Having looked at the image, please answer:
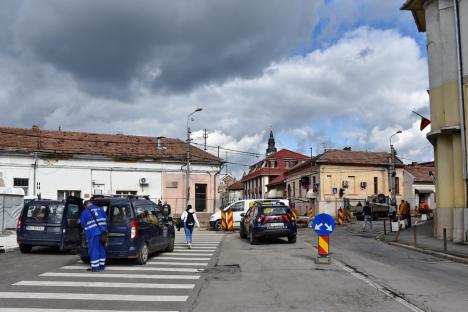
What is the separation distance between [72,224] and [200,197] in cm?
2574

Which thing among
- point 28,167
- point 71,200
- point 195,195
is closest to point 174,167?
point 195,195

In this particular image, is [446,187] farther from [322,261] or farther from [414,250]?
[322,261]

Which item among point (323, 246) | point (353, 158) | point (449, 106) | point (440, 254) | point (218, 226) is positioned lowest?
point (440, 254)

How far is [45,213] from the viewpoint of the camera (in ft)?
53.6

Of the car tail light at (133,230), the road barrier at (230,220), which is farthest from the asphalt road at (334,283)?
the road barrier at (230,220)

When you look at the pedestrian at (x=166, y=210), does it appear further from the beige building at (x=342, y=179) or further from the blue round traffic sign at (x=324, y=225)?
the beige building at (x=342, y=179)

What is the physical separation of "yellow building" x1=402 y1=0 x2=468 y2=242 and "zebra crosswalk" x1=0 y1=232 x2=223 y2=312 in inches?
471

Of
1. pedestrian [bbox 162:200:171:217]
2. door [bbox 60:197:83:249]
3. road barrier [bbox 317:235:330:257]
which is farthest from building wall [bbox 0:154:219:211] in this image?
road barrier [bbox 317:235:330:257]

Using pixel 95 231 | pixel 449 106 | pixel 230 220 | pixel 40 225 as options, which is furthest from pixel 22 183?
pixel 449 106

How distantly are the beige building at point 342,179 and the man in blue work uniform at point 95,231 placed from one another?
3916cm

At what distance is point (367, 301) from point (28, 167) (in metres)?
31.2

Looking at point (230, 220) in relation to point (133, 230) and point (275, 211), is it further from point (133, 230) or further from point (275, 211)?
point (133, 230)

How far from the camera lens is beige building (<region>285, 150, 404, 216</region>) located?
51.4 meters

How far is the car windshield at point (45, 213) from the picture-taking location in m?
16.2
